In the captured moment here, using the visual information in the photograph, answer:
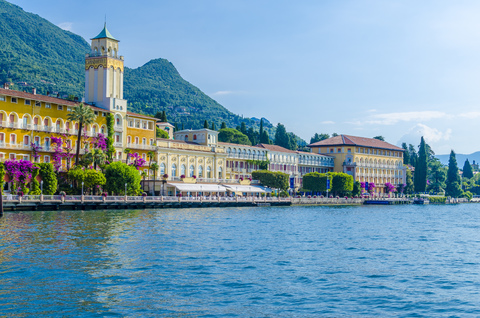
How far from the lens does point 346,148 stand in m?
134

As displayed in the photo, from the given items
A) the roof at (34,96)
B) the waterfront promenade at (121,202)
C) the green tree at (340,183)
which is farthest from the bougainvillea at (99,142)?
the green tree at (340,183)

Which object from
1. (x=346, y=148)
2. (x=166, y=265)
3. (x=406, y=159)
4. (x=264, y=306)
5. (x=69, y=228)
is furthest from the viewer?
(x=406, y=159)

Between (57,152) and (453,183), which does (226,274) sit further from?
(453,183)

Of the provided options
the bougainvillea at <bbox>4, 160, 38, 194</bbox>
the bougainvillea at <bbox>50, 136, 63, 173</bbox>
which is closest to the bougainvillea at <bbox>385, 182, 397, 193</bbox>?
the bougainvillea at <bbox>50, 136, 63, 173</bbox>

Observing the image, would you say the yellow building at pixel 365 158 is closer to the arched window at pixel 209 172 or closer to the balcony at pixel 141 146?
the arched window at pixel 209 172

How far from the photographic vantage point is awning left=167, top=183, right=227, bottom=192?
83.0 m

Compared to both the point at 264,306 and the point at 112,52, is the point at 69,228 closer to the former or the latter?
the point at 264,306

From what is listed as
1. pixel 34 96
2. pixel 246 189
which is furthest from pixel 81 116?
pixel 246 189

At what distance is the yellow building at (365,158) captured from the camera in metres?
133

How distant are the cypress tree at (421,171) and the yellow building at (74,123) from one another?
76.3 meters

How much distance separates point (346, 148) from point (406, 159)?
4123 centimetres

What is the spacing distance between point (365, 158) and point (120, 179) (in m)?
80.3

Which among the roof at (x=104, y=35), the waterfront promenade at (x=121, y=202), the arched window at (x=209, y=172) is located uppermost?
the roof at (x=104, y=35)

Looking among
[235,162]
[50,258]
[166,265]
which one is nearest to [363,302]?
[166,265]
